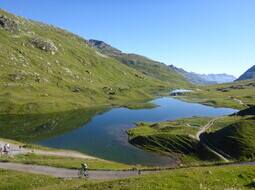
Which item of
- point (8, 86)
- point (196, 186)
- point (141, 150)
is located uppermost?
point (8, 86)

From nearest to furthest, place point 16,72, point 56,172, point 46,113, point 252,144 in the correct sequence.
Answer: point 56,172 → point 252,144 → point 46,113 → point 16,72

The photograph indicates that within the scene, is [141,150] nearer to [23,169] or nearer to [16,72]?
[23,169]

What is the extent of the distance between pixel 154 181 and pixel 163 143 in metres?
60.3

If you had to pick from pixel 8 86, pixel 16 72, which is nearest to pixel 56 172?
pixel 8 86

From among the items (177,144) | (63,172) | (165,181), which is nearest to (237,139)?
(177,144)

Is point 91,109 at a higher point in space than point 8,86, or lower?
lower

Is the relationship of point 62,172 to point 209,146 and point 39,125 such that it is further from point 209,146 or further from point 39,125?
point 39,125

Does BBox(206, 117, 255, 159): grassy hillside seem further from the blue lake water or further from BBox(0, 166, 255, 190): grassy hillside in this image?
BBox(0, 166, 255, 190): grassy hillside

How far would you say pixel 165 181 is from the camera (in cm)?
2445

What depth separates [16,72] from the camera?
634ft

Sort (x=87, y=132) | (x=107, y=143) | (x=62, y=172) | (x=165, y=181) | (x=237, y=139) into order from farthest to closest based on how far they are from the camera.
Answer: (x=87, y=132)
(x=107, y=143)
(x=237, y=139)
(x=62, y=172)
(x=165, y=181)

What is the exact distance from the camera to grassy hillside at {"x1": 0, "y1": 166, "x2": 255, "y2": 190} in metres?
23.5

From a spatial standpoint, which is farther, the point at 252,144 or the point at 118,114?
the point at 118,114

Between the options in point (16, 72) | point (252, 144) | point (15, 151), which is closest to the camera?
point (15, 151)
